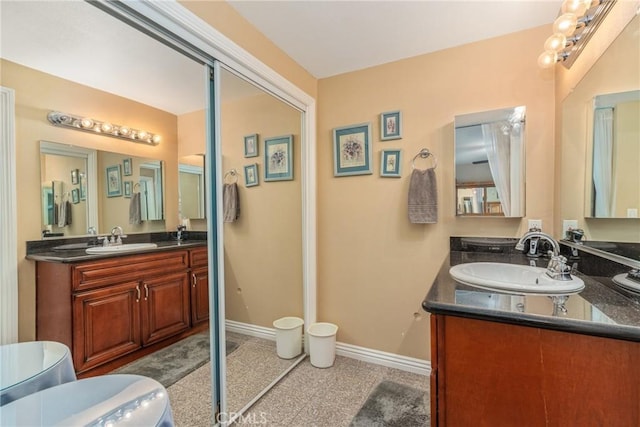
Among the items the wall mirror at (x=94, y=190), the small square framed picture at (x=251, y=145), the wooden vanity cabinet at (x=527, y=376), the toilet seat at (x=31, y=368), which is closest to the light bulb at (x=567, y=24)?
the wooden vanity cabinet at (x=527, y=376)

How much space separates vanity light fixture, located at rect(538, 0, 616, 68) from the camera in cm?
134

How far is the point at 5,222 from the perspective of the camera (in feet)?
3.56

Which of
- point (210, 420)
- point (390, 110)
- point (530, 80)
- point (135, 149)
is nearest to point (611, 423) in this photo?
point (210, 420)

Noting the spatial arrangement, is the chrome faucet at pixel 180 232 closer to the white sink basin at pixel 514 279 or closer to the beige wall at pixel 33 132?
the beige wall at pixel 33 132

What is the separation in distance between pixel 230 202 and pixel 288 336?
46.3 inches

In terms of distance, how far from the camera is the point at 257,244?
2.11 metres

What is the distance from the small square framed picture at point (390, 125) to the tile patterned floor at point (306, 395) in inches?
69.4

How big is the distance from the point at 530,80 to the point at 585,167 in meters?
0.72

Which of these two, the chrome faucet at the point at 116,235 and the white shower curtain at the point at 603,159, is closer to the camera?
the white shower curtain at the point at 603,159

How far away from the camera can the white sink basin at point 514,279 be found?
1089mm

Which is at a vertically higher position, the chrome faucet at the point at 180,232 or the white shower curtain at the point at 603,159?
the white shower curtain at the point at 603,159

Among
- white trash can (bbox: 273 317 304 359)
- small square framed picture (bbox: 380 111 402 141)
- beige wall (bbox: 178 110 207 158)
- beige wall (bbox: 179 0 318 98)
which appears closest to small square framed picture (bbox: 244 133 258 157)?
beige wall (bbox: 178 110 207 158)

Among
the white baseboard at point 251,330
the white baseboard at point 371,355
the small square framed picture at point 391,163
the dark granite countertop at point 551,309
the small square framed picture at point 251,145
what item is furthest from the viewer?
the small square framed picture at point 391,163

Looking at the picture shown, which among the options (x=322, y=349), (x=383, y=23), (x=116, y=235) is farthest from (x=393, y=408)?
(x=383, y=23)
